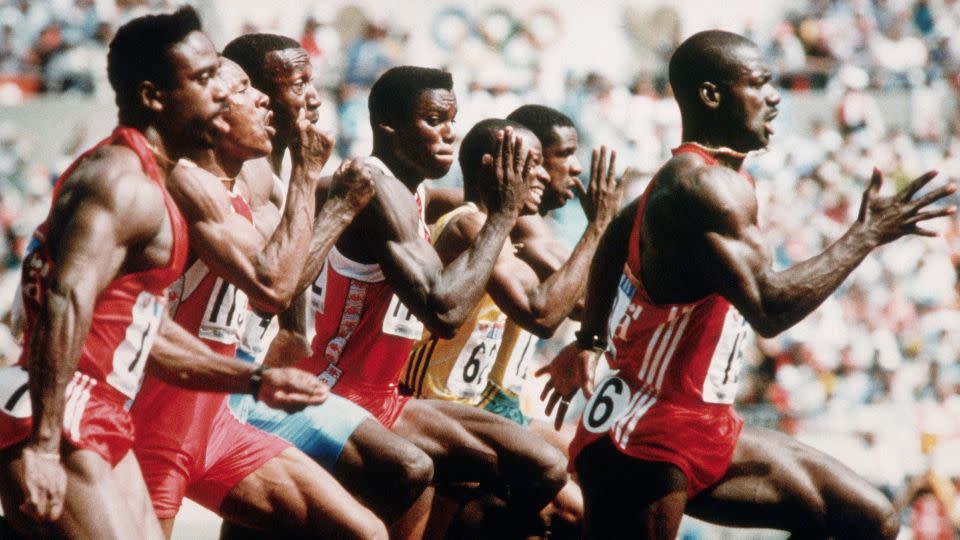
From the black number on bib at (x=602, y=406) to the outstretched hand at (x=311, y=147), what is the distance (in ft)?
4.81

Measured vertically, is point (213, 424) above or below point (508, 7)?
below

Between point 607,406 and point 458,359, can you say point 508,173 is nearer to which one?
point 607,406

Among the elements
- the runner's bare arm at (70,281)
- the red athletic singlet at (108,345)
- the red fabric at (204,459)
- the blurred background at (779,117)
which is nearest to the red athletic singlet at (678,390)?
the red fabric at (204,459)

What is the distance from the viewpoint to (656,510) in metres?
5.57

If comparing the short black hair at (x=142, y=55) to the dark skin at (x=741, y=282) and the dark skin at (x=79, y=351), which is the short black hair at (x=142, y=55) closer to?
the dark skin at (x=79, y=351)

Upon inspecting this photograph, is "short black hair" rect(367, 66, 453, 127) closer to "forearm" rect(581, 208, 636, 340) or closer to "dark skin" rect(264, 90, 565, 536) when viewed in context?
"dark skin" rect(264, 90, 565, 536)

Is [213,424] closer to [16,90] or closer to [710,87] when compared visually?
[710,87]

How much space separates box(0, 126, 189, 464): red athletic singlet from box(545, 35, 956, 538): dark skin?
1.90 meters

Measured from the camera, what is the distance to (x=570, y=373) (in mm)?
6910

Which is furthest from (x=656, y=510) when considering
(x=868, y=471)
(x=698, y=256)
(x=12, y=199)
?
(x=12, y=199)

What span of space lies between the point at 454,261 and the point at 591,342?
0.97 m

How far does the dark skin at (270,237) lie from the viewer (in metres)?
5.11

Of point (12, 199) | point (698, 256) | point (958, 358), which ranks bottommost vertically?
point (12, 199)

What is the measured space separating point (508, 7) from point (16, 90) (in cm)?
731
